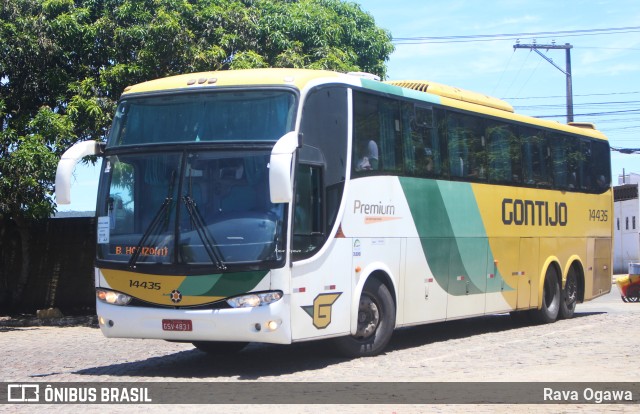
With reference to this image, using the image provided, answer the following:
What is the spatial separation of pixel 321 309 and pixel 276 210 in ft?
4.97

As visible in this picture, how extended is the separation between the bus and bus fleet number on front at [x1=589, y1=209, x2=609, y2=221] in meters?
5.96

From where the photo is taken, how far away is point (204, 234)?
11.5 meters

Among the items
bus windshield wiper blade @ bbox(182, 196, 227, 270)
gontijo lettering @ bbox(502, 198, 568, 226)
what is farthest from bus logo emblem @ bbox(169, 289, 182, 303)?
gontijo lettering @ bbox(502, 198, 568, 226)

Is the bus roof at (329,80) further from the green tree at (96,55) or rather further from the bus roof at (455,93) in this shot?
the green tree at (96,55)

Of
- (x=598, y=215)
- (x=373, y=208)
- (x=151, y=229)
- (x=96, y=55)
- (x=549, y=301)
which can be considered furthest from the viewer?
(x=96, y=55)

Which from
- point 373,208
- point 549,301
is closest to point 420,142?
point 373,208

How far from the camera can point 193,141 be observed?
1187 centimetres

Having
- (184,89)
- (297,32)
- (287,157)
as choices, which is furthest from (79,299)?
(287,157)

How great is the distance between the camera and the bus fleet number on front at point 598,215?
2070 cm

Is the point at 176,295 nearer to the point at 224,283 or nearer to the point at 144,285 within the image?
the point at 144,285

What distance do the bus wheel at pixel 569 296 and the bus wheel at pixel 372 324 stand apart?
7.20 metres

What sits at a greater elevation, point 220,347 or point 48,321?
point 220,347

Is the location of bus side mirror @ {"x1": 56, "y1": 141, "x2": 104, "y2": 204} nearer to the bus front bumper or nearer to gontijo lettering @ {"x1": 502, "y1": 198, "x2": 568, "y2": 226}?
the bus front bumper

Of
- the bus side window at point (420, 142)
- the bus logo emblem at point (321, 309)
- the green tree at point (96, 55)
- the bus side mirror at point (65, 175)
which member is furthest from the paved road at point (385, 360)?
the green tree at point (96, 55)
